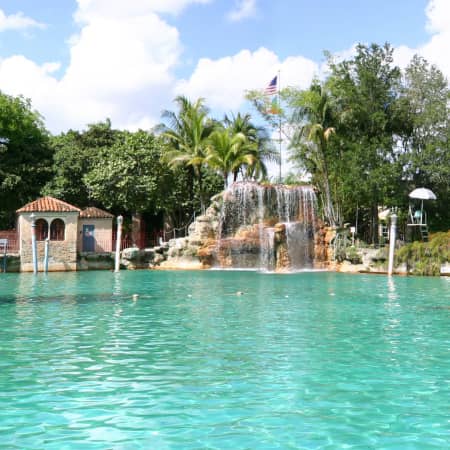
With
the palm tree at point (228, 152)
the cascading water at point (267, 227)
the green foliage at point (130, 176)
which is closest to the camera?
the cascading water at point (267, 227)

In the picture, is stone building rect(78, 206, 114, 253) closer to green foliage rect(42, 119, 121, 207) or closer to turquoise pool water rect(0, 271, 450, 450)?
green foliage rect(42, 119, 121, 207)

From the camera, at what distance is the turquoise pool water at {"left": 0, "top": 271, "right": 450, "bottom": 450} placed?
4.96 metres

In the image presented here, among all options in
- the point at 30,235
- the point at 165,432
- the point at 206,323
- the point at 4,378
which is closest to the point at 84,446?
the point at 165,432

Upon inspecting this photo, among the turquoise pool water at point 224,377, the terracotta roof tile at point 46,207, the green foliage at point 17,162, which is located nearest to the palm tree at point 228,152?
the terracotta roof tile at point 46,207

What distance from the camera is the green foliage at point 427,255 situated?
2622 centimetres

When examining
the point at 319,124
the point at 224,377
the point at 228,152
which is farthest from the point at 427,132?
the point at 224,377

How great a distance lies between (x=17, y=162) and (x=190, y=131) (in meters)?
11.4

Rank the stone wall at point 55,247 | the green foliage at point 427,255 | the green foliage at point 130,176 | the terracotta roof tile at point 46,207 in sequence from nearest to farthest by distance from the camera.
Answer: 1. the green foliage at point 427,255
2. the stone wall at point 55,247
3. the terracotta roof tile at point 46,207
4. the green foliage at point 130,176

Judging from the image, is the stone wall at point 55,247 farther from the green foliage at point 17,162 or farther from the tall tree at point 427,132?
the tall tree at point 427,132

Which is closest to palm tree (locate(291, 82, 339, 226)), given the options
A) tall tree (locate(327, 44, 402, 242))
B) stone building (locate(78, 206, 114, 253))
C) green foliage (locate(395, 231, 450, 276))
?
tall tree (locate(327, 44, 402, 242))

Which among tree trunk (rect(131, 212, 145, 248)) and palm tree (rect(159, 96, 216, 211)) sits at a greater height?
palm tree (rect(159, 96, 216, 211))

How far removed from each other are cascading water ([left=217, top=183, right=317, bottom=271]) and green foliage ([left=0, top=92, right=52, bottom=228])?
42.0 ft

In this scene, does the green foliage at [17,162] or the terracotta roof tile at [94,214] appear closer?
the terracotta roof tile at [94,214]

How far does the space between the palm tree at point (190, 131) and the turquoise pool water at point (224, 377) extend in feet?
76.9
